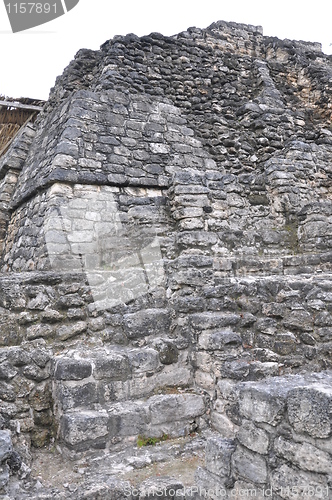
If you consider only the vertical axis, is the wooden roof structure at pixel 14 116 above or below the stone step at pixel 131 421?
above

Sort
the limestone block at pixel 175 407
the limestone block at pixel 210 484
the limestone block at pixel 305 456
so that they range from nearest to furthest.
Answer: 1. the limestone block at pixel 305 456
2. the limestone block at pixel 210 484
3. the limestone block at pixel 175 407

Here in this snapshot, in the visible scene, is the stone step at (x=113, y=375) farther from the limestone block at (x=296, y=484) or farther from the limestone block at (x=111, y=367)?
the limestone block at (x=296, y=484)

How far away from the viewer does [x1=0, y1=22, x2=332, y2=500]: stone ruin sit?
8.52 ft

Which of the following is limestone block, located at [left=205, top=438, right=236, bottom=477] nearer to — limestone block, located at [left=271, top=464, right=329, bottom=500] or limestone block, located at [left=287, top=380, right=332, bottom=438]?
limestone block, located at [left=271, top=464, right=329, bottom=500]

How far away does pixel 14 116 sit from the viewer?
9.67 meters

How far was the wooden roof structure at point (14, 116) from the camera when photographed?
9.52m

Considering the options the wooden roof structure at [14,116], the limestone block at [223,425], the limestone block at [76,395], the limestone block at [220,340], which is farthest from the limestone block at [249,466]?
the wooden roof structure at [14,116]

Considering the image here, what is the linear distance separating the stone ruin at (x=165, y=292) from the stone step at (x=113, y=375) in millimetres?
13

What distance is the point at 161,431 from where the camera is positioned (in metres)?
3.50

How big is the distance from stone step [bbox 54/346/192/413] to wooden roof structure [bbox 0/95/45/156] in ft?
24.6

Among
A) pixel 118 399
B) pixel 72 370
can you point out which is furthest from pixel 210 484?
pixel 72 370

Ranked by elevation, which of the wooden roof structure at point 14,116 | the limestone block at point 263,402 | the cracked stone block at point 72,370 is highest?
the wooden roof structure at point 14,116

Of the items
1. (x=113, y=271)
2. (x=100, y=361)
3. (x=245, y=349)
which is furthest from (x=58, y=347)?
(x=245, y=349)

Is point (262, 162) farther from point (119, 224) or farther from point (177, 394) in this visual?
point (177, 394)
